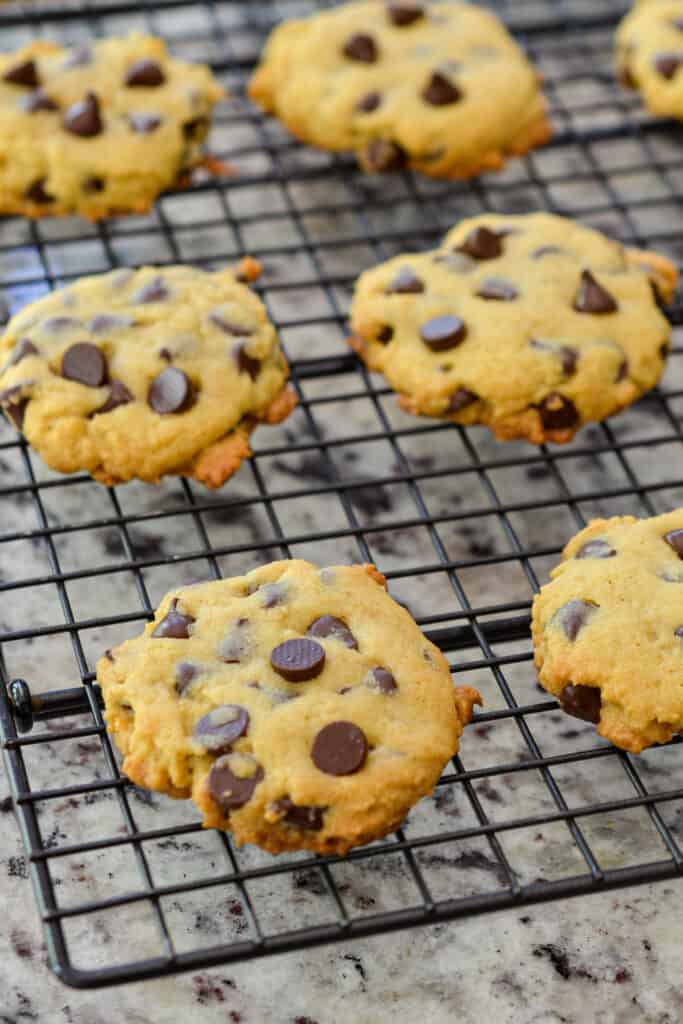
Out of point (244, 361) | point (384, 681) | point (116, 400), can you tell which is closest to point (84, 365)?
point (116, 400)

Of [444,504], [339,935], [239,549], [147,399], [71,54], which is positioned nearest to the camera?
[339,935]

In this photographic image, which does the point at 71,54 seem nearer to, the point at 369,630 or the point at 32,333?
the point at 32,333

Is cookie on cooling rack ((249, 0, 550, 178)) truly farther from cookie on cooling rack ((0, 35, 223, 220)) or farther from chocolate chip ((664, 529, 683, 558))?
chocolate chip ((664, 529, 683, 558))

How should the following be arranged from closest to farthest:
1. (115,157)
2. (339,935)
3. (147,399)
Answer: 1. (339,935)
2. (147,399)
3. (115,157)

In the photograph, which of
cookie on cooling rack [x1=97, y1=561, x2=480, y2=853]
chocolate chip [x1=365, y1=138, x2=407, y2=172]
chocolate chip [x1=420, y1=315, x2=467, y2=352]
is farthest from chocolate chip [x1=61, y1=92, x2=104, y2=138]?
cookie on cooling rack [x1=97, y1=561, x2=480, y2=853]

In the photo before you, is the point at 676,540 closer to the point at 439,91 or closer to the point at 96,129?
the point at 439,91

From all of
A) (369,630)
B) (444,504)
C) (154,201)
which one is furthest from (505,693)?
(154,201)

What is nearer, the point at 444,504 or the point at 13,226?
the point at 444,504
